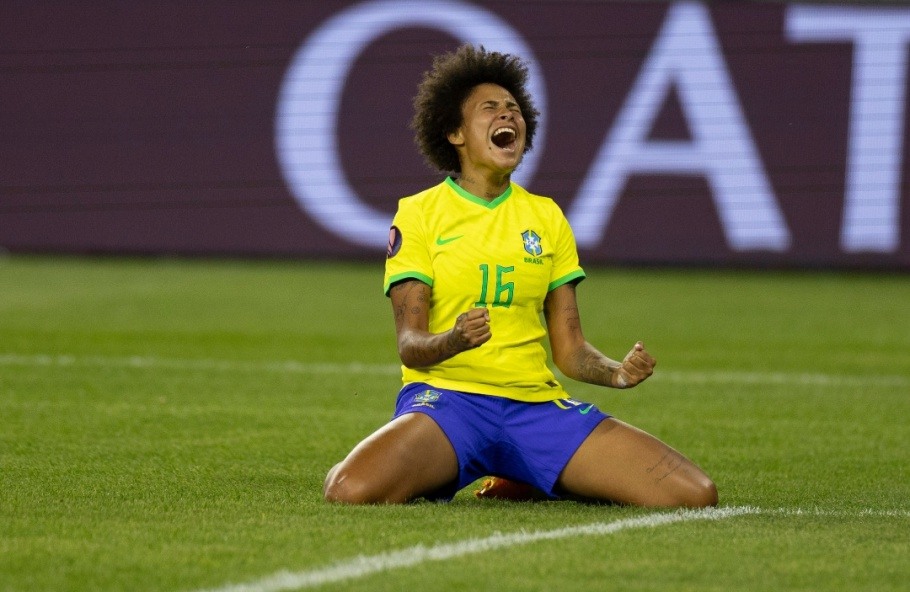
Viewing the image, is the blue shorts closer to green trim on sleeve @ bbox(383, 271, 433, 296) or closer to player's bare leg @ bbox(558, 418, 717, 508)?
player's bare leg @ bbox(558, 418, 717, 508)

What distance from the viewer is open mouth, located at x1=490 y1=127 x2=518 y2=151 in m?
5.63

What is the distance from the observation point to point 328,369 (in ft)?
31.3

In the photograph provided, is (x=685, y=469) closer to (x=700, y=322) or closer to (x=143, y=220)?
(x=700, y=322)

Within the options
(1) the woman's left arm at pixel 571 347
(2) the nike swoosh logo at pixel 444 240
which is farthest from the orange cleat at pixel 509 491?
(2) the nike swoosh logo at pixel 444 240

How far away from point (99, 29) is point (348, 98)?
2691 millimetres

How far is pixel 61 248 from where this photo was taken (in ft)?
55.0

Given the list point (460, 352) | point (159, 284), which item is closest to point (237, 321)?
point (159, 284)

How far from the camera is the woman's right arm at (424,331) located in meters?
4.80

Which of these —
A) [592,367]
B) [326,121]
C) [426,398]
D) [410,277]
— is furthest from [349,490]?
[326,121]

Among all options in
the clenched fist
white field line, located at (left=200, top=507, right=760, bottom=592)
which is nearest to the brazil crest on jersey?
the clenched fist

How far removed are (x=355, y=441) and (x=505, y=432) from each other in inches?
64.8

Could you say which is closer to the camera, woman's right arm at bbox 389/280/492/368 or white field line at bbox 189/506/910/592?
white field line at bbox 189/506/910/592

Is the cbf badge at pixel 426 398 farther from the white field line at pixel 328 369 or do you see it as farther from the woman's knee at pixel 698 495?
the white field line at pixel 328 369

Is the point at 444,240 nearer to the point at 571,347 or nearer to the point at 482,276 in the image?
the point at 482,276
